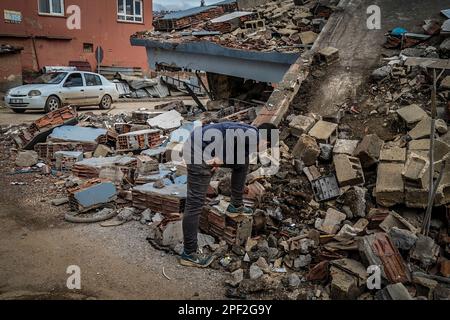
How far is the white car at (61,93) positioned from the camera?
14.7 meters

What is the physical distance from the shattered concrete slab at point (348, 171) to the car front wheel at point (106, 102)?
13459 mm

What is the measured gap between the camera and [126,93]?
23438 millimetres

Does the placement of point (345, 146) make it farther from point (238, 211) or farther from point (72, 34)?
point (72, 34)

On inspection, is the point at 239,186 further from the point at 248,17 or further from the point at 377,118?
the point at 248,17

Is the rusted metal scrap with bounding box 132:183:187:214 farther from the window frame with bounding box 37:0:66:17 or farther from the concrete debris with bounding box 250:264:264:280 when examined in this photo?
the window frame with bounding box 37:0:66:17

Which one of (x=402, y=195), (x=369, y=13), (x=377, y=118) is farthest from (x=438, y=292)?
(x=369, y=13)

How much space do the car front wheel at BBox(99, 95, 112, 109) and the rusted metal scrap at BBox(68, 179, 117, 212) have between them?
37.8ft

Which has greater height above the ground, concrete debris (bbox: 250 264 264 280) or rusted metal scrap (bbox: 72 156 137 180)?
rusted metal scrap (bbox: 72 156 137 180)

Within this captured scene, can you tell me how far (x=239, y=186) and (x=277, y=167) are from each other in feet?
3.60

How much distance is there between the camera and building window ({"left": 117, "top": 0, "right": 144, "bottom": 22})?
26.2 meters

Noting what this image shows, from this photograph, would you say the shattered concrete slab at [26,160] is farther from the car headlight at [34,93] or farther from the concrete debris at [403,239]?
the concrete debris at [403,239]

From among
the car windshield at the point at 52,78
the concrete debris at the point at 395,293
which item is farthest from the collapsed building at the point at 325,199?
the car windshield at the point at 52,78

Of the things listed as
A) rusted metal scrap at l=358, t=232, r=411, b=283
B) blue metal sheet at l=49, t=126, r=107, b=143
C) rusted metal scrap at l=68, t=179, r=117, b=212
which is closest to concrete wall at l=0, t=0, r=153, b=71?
blue metal sheet at l=49, t=126, r=107, b=143

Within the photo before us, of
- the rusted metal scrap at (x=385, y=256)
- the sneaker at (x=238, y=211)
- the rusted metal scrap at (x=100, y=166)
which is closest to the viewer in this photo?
the rusted metal scrap at (x=385, y=256)
